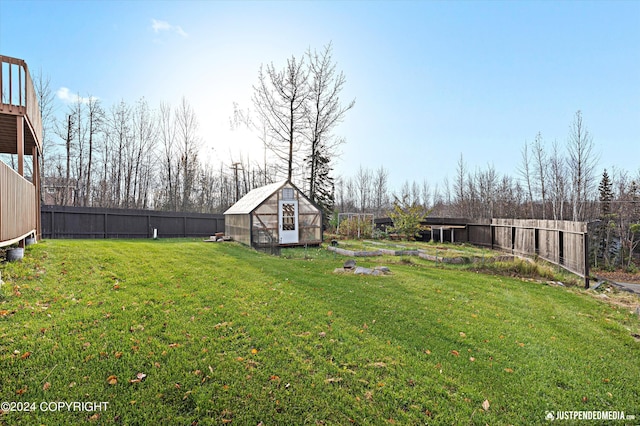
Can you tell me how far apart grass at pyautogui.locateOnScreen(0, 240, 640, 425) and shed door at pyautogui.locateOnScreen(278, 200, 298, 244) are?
8511 millimetres

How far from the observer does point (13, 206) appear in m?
5.36

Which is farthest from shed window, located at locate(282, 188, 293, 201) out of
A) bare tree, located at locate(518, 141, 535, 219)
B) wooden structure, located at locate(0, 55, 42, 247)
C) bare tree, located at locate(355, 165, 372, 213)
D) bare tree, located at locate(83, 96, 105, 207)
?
bare tree, located at locate(355, 165, 372, 213)

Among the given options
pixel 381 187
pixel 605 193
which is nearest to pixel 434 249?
pixel 605 193

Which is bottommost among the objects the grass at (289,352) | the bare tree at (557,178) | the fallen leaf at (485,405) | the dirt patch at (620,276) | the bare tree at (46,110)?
the dirt patch at (620,276)

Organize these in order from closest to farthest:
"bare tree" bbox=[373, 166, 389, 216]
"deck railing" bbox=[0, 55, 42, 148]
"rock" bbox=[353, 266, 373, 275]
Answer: "deck railing" bbox=[0, 55, 42, 148] → "rock" bbox=[353, 266, 373, 275] → "bare tree" bbox=[373, 166, 389, 216]

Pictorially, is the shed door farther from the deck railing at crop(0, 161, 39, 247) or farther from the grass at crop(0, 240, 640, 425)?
the deck railing at crop(0, 161, 39, 247)

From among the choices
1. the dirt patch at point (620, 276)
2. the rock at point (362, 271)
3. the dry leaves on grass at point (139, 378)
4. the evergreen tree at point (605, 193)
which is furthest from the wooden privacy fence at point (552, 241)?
the dry leaves on grass at point (139, 378)

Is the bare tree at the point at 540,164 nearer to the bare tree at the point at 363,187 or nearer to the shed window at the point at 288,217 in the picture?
the shed window at the point at 288,217

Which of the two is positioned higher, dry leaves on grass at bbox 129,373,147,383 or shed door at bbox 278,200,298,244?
shed door at bbox 278,200,298,244

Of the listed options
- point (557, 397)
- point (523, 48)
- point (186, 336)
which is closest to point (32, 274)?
point (186, 336)

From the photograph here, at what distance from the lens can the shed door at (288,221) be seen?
15.1 metres

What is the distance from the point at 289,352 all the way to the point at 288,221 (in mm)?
11769

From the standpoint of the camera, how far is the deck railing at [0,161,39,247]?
185 inches

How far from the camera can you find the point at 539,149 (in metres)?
21.4
